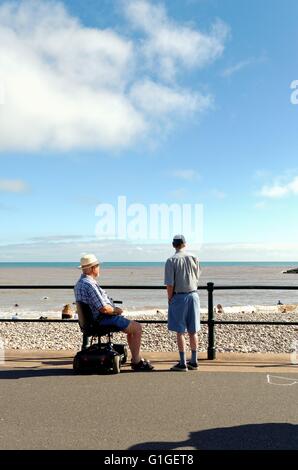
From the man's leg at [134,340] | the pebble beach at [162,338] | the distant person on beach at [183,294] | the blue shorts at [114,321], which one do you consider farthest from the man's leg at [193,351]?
the pebble beach at [162,338]

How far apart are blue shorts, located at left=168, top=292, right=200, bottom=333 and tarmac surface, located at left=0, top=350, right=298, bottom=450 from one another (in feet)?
1.90

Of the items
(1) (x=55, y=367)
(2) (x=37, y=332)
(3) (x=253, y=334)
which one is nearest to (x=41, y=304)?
(2) (x=37, y=332)

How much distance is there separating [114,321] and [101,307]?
0.26m

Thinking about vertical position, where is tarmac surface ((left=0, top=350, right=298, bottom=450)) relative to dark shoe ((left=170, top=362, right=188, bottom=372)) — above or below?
below

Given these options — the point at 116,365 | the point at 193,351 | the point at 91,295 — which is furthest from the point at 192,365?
the point at 91,295

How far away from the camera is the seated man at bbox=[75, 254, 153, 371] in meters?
6.71

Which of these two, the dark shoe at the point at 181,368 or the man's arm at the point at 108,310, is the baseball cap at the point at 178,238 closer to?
the man's arm at the point at 108,310

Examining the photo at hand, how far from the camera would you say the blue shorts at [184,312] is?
22.7ft

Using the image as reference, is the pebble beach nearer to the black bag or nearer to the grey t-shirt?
the black bag

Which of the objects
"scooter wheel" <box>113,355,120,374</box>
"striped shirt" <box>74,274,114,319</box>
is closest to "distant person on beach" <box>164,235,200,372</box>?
"scooter wheel" <box>113,355,120,374</box>

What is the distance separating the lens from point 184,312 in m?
6.94
